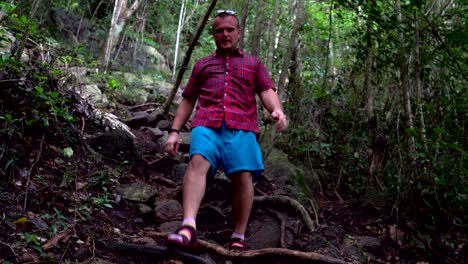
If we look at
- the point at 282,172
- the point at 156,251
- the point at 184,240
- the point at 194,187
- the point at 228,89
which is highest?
the point at 228,89

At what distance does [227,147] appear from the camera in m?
3.22

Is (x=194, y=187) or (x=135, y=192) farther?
(x=135, y=192)

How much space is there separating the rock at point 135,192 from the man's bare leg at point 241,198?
95 centimetres

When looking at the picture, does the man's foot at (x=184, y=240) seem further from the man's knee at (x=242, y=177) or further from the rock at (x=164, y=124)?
the rock at (x=164, y=124)

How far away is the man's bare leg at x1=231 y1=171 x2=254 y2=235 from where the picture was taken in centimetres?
327

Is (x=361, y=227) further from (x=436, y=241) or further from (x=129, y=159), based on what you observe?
(x=129, y=159)

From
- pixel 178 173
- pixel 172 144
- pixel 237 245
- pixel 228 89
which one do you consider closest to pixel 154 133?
pixel 178 173

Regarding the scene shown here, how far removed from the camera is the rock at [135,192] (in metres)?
3.79

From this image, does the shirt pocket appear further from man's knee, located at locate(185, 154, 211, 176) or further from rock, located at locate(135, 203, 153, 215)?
rock, located at locate(135, 203, 153, 215)

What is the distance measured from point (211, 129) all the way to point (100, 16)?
46.9 feet

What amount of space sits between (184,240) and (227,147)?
0.82 m

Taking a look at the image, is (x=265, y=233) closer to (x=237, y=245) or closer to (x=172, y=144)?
(x=237, y=245)

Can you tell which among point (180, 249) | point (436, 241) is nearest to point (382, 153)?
point (436, 241)

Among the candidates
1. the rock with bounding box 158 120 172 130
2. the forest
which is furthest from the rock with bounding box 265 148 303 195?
the rock with bounding box 158 120 172 130
